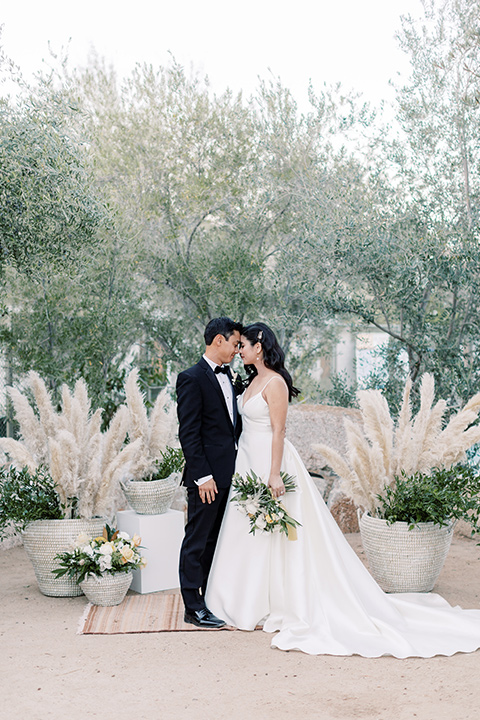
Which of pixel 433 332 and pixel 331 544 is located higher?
pixel 433 332

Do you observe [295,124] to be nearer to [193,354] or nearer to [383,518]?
[193,354]

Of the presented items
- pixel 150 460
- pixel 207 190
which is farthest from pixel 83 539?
pixel 207 190

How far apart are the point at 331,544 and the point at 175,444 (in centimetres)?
172

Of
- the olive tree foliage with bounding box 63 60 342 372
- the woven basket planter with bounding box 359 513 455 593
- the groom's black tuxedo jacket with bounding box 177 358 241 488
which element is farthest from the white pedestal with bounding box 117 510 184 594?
the olive tree foliage with bounding box 63 60 342 372

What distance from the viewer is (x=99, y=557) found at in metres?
4.71

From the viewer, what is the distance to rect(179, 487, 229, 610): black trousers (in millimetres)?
4406

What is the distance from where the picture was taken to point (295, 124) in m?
8.77

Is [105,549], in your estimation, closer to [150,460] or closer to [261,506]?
[150,460]

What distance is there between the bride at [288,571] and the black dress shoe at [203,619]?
7 cm

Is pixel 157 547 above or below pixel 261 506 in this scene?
below

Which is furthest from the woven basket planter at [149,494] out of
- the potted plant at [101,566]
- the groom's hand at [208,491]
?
the groom's hand at [208,491]

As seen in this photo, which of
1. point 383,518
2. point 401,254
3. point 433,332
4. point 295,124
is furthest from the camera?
point 295,124

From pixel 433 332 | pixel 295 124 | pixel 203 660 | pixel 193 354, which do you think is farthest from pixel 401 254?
pixel 203 660

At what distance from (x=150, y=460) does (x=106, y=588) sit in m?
1.00
